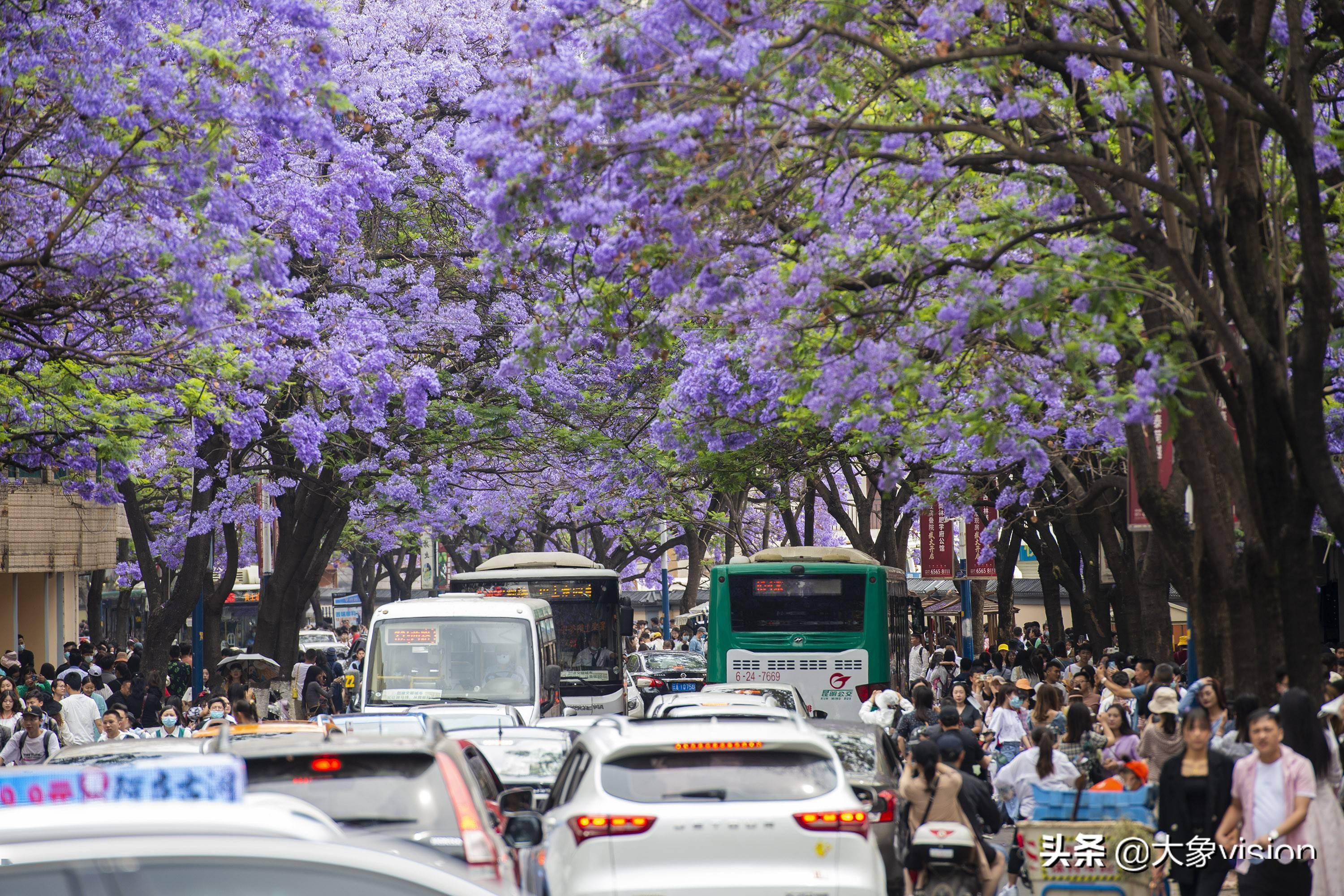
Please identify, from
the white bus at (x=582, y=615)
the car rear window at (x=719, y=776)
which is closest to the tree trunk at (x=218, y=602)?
the white bus at (x=582, y=615)

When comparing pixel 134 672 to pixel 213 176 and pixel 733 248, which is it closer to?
pixel 213 176

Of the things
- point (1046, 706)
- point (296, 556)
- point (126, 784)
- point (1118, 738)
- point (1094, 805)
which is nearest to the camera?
point (126, 784)

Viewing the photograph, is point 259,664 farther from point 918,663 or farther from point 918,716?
point 918,716

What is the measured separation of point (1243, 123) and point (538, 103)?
4890mm

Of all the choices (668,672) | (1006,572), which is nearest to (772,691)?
(1006,572)

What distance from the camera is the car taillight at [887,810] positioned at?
1098 cm

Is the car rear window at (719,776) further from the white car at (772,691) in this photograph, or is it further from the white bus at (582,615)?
the white bus at (582,615)

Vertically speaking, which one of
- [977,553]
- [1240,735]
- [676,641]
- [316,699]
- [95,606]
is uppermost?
[977,553]

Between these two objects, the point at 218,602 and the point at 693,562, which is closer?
the point at 218,602

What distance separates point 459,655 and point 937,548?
66.2ft

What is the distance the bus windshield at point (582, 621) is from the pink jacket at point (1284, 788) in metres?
17.6

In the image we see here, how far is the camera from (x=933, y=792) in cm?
1001

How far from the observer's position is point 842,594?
24.7 m

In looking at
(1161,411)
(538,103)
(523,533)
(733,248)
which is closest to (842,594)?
(1161,411)
